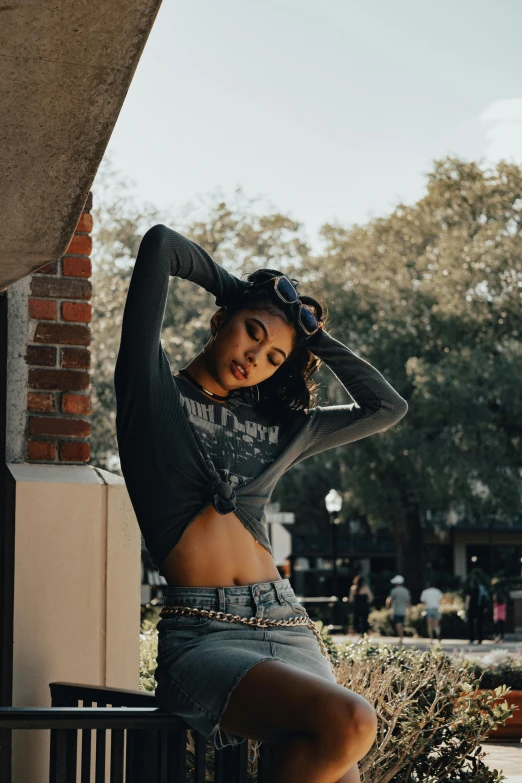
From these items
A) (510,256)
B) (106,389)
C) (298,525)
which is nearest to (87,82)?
(106,389)

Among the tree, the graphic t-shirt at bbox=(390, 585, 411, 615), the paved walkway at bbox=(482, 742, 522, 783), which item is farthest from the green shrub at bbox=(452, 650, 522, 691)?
the tree

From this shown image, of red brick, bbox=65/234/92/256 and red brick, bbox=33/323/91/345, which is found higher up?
red brick, bbox=65/234/92/256

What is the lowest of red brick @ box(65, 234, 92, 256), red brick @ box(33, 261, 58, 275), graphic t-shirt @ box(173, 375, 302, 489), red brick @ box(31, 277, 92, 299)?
graphic t-shirt @ box(173, 375, 302, 489)

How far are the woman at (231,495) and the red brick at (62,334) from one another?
1747 mm

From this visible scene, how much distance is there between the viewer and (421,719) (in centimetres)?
620

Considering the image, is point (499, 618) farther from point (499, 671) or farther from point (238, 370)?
point (238, 370)

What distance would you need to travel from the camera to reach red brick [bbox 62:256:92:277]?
5.04 meters

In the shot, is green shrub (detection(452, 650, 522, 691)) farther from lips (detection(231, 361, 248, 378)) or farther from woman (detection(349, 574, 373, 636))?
woman (detection(349, 574, 373, 636))

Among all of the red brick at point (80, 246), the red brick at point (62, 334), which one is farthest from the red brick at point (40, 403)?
the red brick at point (80, 246)

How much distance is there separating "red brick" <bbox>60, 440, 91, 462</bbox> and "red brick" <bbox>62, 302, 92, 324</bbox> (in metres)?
0.56

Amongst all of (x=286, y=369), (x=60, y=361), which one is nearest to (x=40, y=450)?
(x=60, y=361)

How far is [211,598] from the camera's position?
9.30 feet

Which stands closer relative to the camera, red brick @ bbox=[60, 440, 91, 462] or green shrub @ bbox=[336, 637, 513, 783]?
red brick @ bbox=[60, 440, 91, 462]

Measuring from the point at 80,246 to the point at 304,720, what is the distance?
310cm
